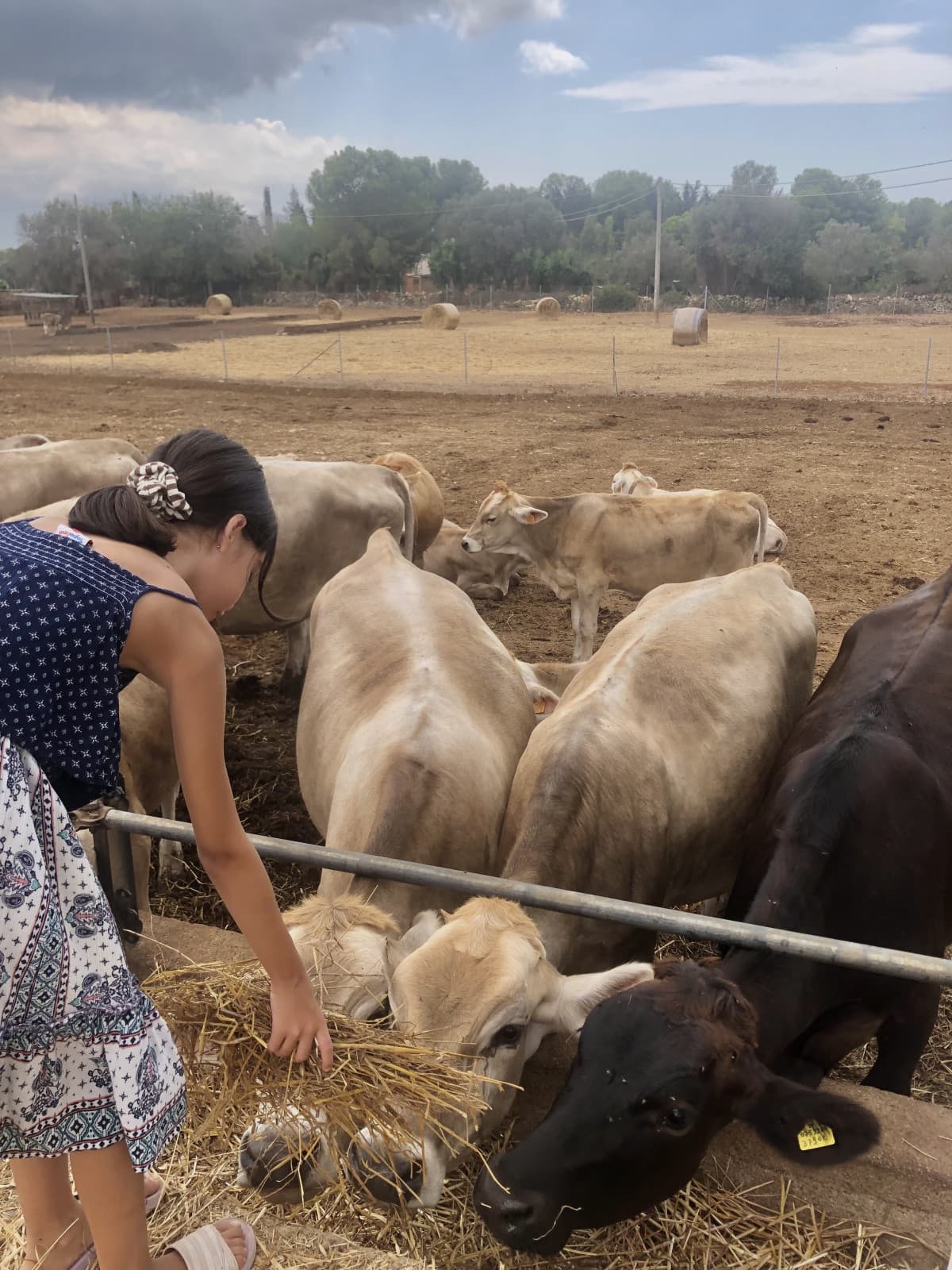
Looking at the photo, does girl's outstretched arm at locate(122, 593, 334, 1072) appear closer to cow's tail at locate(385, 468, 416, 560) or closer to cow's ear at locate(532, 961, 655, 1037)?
cow's ear at locate(532, 961, 655, 1037)

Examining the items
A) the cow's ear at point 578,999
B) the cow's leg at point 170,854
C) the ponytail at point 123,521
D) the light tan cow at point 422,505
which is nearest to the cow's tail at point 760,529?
the light tan cow at point 422,505

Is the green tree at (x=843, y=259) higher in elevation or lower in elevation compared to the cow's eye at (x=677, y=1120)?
higher

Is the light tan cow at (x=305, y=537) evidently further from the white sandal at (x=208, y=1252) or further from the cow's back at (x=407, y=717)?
the white sandal at (x=208, y=1252)

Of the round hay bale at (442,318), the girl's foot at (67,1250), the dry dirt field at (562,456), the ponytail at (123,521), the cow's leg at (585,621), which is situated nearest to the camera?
the ponytail at (123,521)

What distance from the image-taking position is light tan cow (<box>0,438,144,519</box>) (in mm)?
8734

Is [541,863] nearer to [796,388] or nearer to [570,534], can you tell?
[570,534]

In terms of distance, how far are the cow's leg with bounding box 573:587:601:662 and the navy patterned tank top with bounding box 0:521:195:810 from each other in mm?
6841

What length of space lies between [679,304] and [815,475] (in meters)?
50.4

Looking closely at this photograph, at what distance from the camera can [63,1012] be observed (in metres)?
1.86

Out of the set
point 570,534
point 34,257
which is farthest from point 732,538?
point 34,257

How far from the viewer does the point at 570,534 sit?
9695 millimetres

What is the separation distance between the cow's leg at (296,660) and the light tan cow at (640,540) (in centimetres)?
240

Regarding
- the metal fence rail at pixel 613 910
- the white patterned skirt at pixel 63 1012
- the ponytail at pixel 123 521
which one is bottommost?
the metal fence rail at pixel 613 910

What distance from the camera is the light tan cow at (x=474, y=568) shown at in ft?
33.7
